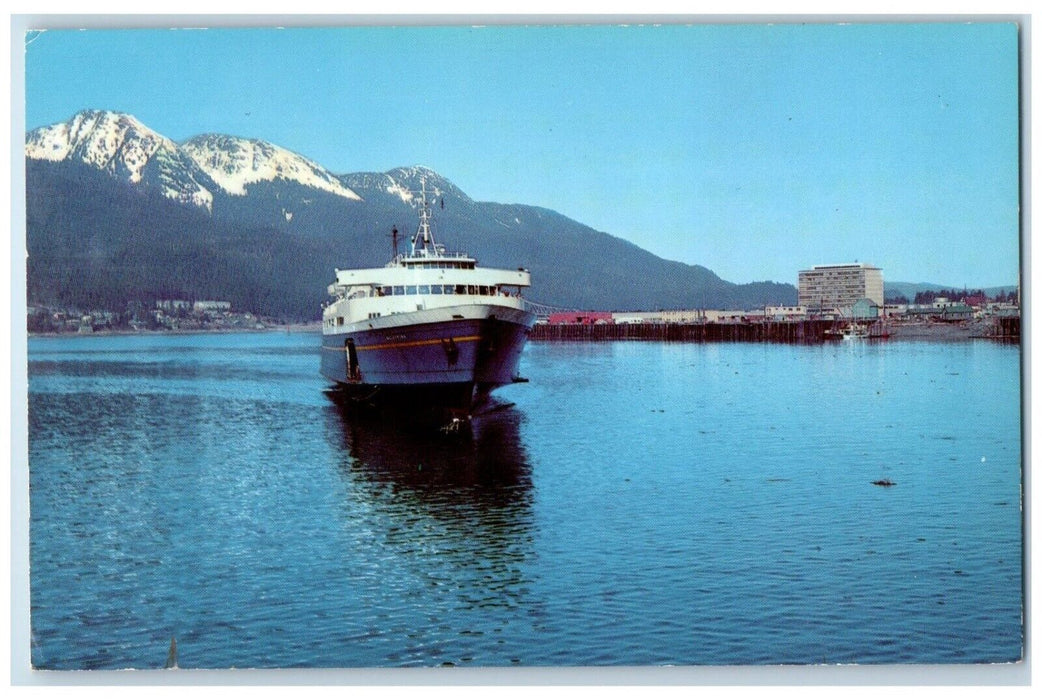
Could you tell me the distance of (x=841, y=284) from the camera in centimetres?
1881

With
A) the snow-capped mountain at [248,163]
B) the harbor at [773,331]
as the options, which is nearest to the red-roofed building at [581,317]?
the harbor at [773,331]

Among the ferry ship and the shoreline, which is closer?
the shoreline

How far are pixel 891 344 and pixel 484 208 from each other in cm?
1068

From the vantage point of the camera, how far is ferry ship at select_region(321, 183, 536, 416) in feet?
73.2

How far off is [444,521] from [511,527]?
1.03 meters

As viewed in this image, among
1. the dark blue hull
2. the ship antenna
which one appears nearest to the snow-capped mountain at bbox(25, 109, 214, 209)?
the ship antenna

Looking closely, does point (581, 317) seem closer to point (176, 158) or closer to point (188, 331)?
point (188, 331)

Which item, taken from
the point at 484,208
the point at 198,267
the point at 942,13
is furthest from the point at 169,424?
the point at 942,13

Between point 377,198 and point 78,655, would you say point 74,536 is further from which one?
point 377,198

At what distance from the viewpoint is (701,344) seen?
28.9 m

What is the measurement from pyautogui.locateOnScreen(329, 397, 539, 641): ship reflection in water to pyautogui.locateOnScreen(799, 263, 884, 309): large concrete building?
5.93m

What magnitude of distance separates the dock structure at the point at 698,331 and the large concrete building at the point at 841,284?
2.22 m

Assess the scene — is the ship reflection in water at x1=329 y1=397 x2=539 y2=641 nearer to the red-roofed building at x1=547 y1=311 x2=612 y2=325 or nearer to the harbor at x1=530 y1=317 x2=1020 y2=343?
the red-roofed building at x1=547 y1=311 x2=612 y2=325

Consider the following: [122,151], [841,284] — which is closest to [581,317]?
[841,284]
